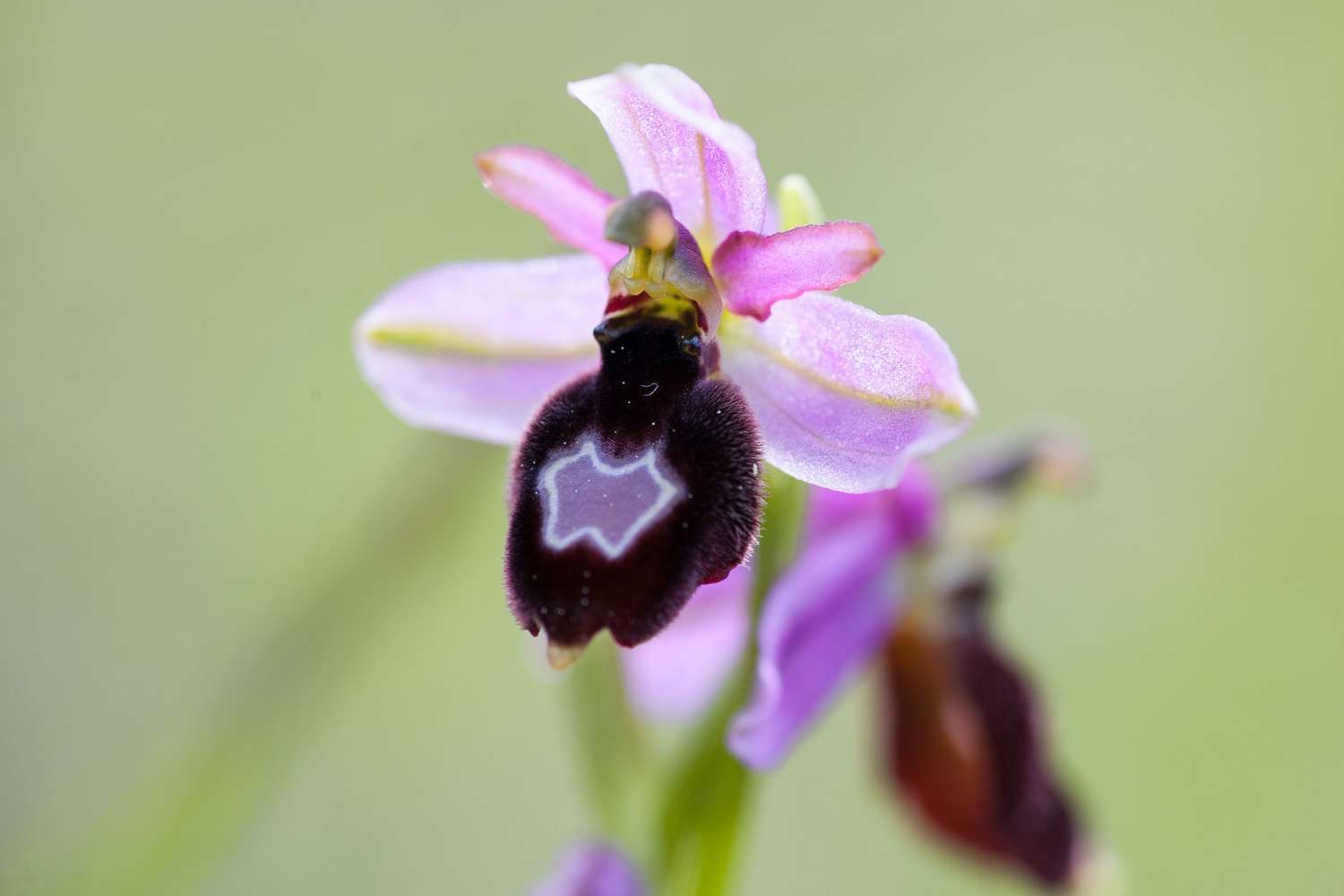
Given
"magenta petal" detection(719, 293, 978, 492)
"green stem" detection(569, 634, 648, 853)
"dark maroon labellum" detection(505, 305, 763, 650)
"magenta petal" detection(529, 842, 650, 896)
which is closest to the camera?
"dark maroon labellum" detection(505, 305, 763, 650)

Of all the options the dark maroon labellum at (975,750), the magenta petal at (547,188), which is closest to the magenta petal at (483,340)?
the magenta petal at (547,188)

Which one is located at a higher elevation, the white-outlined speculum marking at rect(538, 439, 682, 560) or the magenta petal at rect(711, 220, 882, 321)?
the magenta petal at rect(711, 220, 882, 321)

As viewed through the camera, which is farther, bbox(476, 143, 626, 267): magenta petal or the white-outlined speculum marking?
bbox(476, 143, 626, 267): magenta petal

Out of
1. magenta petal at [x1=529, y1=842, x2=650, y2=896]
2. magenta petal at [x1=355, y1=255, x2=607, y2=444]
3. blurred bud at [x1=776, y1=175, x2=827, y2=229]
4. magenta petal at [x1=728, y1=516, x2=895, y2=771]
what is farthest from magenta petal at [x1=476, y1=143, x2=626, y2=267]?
magenta petal at [x1=529, y1=842, x2=650, y2=896]

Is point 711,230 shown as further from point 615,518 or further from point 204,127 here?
point 204,127

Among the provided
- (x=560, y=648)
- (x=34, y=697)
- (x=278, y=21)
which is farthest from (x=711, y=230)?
(x=278, y=21)

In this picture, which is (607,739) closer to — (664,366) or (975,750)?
(975,750)

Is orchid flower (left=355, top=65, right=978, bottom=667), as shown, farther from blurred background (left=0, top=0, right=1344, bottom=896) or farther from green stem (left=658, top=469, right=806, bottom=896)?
blurred background (left=0, top=0, right=1344, bottom=896)

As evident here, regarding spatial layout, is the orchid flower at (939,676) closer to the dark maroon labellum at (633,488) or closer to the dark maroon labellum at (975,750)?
the dark maroon labellum at (975,750)
